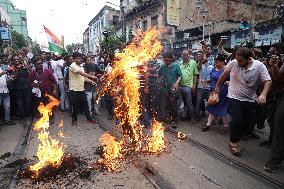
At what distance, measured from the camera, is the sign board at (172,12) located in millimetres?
23078

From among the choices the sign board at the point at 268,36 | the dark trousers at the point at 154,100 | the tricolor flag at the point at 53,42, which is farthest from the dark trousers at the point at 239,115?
the sign board at the point at 268,36

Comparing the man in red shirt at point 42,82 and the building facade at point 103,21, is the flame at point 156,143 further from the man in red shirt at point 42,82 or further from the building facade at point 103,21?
the building facade at point 103,21

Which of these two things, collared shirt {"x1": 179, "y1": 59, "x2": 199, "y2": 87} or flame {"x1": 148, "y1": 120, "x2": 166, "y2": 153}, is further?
collared shirt {"x1": 179, "y1": 59, "x2": 199, "y2": 87}

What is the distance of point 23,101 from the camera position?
10.1 metres

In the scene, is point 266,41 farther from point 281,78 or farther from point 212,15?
point 281,78

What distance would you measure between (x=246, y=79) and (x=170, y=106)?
3.31 meters

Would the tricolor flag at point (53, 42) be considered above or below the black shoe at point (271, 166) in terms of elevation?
above

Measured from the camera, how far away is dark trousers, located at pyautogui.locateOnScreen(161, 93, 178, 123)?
345 inches

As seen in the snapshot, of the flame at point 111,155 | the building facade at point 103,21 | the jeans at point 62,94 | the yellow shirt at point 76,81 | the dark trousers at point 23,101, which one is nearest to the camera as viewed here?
the flame at point 111,155

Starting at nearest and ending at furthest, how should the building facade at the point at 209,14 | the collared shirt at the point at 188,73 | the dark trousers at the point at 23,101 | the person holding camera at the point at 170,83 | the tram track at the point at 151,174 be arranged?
the tram track at the point at 151,174
the person holding camera at the point at 170,83
the collared shirt at the point at 188,73
the dark trousers at the point at 23,101
the building facade at the point at 209,14

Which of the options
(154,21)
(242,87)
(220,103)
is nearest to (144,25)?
(154,21)

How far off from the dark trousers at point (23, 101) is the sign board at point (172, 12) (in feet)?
51.3

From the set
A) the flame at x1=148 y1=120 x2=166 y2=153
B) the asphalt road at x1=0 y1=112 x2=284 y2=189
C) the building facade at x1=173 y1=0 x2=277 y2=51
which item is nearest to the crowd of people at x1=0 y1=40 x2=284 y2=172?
the asphalt road at x1=0 y1=112 x2=284 y2=189

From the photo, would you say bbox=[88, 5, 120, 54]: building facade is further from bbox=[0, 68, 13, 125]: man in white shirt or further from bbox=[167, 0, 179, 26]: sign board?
bbox=[0, 68, 13, 125]: man in white shirt
